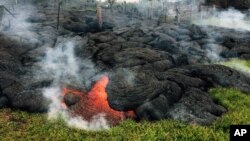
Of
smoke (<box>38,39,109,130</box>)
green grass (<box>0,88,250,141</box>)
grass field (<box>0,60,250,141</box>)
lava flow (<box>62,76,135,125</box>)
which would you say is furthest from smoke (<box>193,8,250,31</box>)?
green grass (<box>0,88,250,141</box>)

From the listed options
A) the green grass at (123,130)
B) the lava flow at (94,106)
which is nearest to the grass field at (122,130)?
the green grass at (123,130)

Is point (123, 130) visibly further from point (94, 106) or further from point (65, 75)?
point (65, 75)

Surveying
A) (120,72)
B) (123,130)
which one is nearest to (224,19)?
(120,72)

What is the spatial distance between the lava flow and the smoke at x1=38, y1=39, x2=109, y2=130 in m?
0.33

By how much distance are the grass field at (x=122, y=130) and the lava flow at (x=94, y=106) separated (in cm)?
116

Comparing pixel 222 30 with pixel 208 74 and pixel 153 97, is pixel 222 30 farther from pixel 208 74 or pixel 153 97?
pixel 153 97

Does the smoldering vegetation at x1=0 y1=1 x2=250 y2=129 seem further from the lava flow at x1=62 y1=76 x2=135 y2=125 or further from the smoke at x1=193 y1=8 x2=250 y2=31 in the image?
the smoke at x1=193 y1=8 x2=250 y2=31

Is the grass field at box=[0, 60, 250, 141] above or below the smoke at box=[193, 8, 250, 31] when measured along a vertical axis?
below

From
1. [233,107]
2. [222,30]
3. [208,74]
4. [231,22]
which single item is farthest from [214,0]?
[233,107]

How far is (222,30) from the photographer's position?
136 ft

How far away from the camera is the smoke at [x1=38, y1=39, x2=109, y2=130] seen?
17.8 meters

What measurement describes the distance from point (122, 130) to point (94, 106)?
10.5 feet

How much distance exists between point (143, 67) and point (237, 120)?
7.92m

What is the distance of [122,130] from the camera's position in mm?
16422
